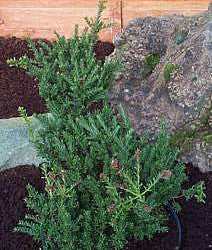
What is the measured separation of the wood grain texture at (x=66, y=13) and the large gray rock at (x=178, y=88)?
1.03 meters

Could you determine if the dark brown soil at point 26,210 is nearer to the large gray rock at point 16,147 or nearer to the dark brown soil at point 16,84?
the large gray rock at point 16,147

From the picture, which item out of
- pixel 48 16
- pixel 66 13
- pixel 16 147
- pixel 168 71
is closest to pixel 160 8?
pixel 66 13

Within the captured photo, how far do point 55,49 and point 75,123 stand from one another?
0.50m

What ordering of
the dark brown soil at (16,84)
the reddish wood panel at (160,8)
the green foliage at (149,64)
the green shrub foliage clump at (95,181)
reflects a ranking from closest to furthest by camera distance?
the green shrub foliage clump at (95,181) → the green foliage at (149,64) → the dark brown soil at (16,84) → the reddish wood panel at (160,8)

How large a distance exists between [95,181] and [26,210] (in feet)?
2.05

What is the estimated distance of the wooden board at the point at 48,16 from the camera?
469 centimetres

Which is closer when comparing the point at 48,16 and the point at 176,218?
the point at 176,218

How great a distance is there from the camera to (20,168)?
3.29m

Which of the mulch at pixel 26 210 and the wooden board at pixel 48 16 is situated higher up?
the wooden board at pixel 48 16

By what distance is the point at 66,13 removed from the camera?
4766 millimetres

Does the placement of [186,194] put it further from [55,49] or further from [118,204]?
[55,49]

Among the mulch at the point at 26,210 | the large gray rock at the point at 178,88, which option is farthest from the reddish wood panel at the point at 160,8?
the mulch at the point at 26,210

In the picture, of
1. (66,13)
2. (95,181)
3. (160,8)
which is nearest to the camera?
(95,181)

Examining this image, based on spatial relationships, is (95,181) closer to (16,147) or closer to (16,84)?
(16,147)
